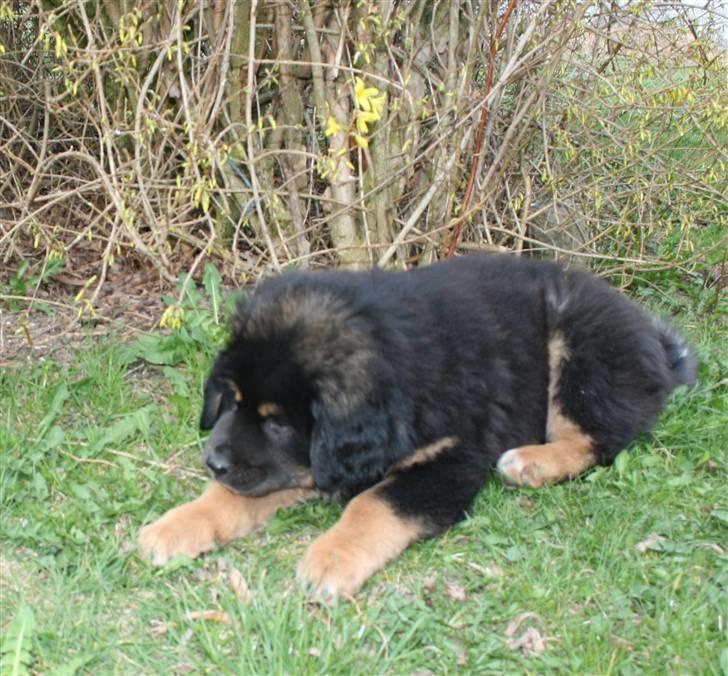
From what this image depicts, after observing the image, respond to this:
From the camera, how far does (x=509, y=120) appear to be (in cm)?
557

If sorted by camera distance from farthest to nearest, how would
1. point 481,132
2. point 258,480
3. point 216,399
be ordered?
point 481,132, point 216,399, point 258,480

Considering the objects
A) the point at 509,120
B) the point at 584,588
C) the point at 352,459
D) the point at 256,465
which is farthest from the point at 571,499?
the point at 509,120

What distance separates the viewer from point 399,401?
333cm

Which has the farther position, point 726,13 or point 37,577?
point 726,13

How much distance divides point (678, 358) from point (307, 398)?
203 centimetres

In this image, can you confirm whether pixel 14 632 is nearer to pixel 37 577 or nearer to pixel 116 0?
pixel 37 577

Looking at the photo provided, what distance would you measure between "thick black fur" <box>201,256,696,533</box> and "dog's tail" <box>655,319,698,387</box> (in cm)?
20

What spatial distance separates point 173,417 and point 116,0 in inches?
85.3

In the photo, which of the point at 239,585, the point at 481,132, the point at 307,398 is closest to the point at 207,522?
the point at 239,585

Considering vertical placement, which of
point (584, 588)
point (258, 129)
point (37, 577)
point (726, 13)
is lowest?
point (584, 588)

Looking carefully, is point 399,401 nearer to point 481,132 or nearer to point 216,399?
point 216,399

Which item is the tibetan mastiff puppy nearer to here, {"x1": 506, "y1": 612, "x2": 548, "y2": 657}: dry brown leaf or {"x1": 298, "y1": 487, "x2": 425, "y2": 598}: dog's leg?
{"x1": 298, "y1": 487, "x2": 425, "y2": 598}: dog's leg

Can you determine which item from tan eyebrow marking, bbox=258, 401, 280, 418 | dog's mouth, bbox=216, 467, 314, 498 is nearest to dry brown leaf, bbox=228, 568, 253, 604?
dog's mouth, bbox=216, 467, 314, 498

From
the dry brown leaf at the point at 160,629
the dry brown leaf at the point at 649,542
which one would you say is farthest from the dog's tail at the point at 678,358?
the dry brown leaf at the point at 160,629
